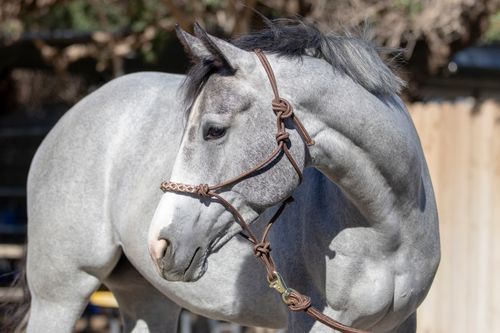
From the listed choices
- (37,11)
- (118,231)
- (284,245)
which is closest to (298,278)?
(284,245)

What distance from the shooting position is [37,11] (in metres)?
9.12

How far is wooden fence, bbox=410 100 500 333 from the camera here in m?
6.56

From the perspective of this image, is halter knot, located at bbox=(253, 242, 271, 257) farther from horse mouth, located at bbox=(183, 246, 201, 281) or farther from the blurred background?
the blurred background

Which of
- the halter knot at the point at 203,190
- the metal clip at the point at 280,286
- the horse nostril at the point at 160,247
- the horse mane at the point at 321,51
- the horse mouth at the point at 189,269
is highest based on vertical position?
the horse mane at the point at 321,51

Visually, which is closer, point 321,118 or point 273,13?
point 321,118

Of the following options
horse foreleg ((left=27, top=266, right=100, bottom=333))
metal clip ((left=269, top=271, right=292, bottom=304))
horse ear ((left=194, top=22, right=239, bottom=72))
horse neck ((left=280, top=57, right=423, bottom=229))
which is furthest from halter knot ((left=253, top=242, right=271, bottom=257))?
horse foreleg ((left=27, top=266, right=100, bottom=333))

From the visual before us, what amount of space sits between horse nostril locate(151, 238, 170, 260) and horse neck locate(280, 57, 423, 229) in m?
0.56

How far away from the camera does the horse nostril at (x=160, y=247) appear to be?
115 inches

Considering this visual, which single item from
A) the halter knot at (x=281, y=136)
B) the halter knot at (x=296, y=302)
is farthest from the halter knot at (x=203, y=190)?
the halter knot at (x=296, y=302)

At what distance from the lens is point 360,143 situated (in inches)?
123

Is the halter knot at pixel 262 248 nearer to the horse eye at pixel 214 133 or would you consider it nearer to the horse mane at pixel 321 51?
the horse eye at pixel 214 133

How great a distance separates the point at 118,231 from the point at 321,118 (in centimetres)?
148

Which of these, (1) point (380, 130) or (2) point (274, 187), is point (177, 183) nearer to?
(2) point (274, 187)

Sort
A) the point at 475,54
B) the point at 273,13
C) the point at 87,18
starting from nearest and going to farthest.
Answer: the point at 273,13 → the point at 87,18 → the point at 475,54
